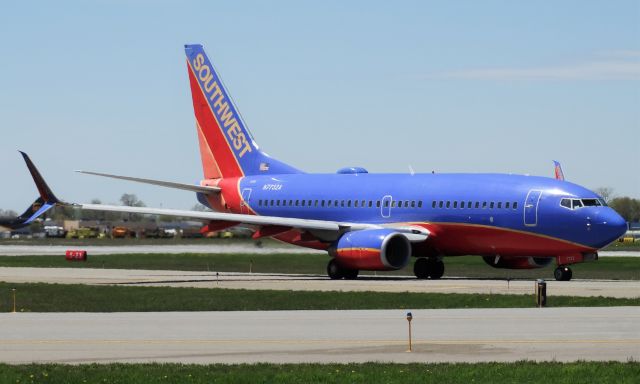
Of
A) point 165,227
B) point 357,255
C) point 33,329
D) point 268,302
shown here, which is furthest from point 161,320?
point 165,227

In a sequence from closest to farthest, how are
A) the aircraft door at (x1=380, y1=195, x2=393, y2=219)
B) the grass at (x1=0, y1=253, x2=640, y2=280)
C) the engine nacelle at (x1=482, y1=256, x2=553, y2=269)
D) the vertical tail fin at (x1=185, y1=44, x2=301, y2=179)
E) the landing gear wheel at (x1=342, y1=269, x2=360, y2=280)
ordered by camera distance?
1. the landing gear wheel at (x1=342, y1=269, x2=360, y2=280)
2. the engine nacelle at (x1=482, y1=256, x2=553, y2=269)
3. the aircraft door at (x1=380, y1=195, x2=393, y2=219)
4. the grass at (x1=0, y1=253, x2=640, y2=280)
5. the vertical tail fin at (x1=185, y1=44, x2=301, y2=179)

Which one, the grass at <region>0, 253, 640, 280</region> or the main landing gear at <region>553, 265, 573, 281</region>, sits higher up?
the main landing gear at <region>553, 265, 573, 281</region>

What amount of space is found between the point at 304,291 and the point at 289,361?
20.8 metres

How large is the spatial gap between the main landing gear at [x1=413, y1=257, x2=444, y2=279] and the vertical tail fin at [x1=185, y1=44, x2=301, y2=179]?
11.1 m

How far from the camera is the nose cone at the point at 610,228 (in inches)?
2009

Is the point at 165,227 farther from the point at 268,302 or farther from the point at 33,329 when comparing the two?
the point at 33,329

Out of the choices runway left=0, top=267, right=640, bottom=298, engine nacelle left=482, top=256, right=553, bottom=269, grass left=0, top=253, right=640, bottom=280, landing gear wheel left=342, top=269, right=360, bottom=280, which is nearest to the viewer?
runway left=0, top=267, right=640, bottom=298

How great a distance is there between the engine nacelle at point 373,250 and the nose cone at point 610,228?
26.8ft

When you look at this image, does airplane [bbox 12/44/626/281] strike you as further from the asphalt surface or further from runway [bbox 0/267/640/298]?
the asphalt surface

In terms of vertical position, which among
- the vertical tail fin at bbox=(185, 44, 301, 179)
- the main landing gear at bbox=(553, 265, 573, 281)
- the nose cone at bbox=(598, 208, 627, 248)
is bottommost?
the main landing gear at bbox=(553, 265, 573, 281)

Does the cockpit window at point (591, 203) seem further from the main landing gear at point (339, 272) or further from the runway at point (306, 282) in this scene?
the main landing gear at point (339, 272)

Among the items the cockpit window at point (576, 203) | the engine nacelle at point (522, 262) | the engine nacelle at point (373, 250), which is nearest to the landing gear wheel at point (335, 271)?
the engine nacelle at point (373, 250)

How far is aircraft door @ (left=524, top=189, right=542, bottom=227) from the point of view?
52.2m

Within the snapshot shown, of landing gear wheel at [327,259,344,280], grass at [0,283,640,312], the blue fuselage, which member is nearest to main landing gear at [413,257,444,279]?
the blue fuselage
